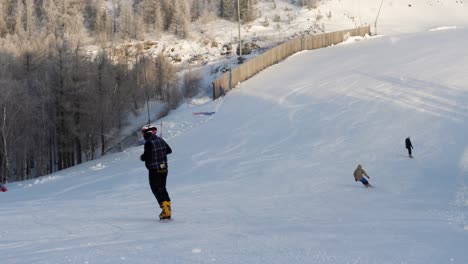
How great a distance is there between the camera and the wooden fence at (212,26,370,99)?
37781 millimetres

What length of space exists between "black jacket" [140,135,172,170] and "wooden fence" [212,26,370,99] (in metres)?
27.8

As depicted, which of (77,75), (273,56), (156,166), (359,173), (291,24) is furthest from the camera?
(291,24)

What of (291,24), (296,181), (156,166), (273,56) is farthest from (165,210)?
(291,24)

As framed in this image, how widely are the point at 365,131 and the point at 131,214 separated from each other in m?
15.4

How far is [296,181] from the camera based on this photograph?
54.4ft

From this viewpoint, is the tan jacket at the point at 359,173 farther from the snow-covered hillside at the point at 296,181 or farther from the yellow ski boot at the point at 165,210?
the yellow ski boot at the point at 165,210

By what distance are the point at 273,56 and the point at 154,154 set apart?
36.3 metres

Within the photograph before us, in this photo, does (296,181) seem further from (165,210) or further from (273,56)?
(273,56)

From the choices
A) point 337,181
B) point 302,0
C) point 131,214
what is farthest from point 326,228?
point 302,0

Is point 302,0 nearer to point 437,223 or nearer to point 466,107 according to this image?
point 466,107

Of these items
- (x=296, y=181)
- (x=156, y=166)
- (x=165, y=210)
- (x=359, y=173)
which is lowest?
(x=296, y=181)

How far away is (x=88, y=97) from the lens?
41.0 m

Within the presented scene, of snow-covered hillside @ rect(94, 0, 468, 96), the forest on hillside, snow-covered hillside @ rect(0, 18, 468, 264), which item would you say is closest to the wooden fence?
snow-covered hillside @ rect(0, 18, 468, 264)

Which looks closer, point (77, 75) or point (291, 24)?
point (77, 75)
